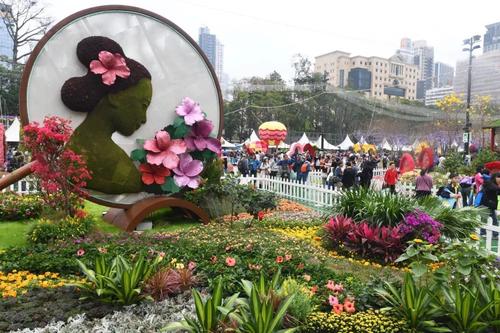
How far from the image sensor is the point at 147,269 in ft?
16.8

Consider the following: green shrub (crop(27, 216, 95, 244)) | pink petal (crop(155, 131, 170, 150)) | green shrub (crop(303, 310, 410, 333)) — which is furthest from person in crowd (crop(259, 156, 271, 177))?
green shrub (crop(303, 310, 410, 333))

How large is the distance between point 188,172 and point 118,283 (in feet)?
17.0

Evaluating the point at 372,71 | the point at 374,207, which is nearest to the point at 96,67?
the point at 374,207

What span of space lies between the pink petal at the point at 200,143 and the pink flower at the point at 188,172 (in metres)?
0.31

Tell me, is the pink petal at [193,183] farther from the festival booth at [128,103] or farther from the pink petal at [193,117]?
the pink petal at [193,117]

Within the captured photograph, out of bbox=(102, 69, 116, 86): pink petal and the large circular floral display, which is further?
bbox=(102, 69, 116, 86): pink petal

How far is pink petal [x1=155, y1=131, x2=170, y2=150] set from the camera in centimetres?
941

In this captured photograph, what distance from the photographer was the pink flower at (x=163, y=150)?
30.8 ft

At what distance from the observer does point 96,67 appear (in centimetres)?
867

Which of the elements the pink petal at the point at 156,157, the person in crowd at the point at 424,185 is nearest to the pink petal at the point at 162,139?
the pink petal at the point at 156,157

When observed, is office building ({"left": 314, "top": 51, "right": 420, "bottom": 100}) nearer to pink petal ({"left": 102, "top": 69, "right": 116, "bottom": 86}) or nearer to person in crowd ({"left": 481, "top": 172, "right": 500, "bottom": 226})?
person in crowd ({"left": 481, "top": 172, "right": 500, "bottom": 226})

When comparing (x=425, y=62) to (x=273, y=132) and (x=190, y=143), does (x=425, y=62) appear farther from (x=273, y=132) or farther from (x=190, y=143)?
(x=190, y=143)

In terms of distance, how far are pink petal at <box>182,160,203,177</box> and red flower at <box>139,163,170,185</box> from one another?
470 millimetres

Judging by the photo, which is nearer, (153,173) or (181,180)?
(153,173)
